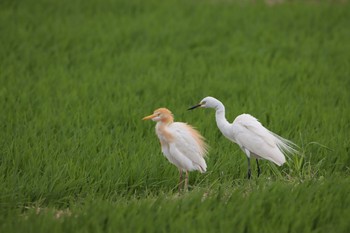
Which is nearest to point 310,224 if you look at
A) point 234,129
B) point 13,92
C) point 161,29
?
Result: point 234,129

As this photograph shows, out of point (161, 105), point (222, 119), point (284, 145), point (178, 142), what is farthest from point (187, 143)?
point (161, 105)

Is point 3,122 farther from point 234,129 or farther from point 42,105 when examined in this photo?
point 234,129

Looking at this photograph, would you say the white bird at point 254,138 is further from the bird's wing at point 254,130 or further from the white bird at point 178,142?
the white bird at point 178,142

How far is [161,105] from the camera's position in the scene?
581 cm

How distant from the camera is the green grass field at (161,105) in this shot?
3.39 meters

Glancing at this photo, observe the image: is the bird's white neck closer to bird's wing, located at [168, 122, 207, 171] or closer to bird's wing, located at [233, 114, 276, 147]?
bird's wing, located at [233, 114, 276, 147]

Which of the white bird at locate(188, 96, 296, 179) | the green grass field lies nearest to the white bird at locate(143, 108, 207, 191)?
the green grass field

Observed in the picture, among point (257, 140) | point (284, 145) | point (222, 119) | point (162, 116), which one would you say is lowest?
point (284, 145)

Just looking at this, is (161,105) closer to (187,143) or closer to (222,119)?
(222,119)

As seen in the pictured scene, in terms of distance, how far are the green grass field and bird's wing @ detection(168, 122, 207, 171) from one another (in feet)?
0.85

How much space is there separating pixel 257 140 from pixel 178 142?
2.19 feet

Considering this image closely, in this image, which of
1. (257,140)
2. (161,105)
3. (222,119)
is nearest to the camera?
(257,140)

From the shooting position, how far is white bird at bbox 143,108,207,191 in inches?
144

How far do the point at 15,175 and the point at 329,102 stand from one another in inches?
153
